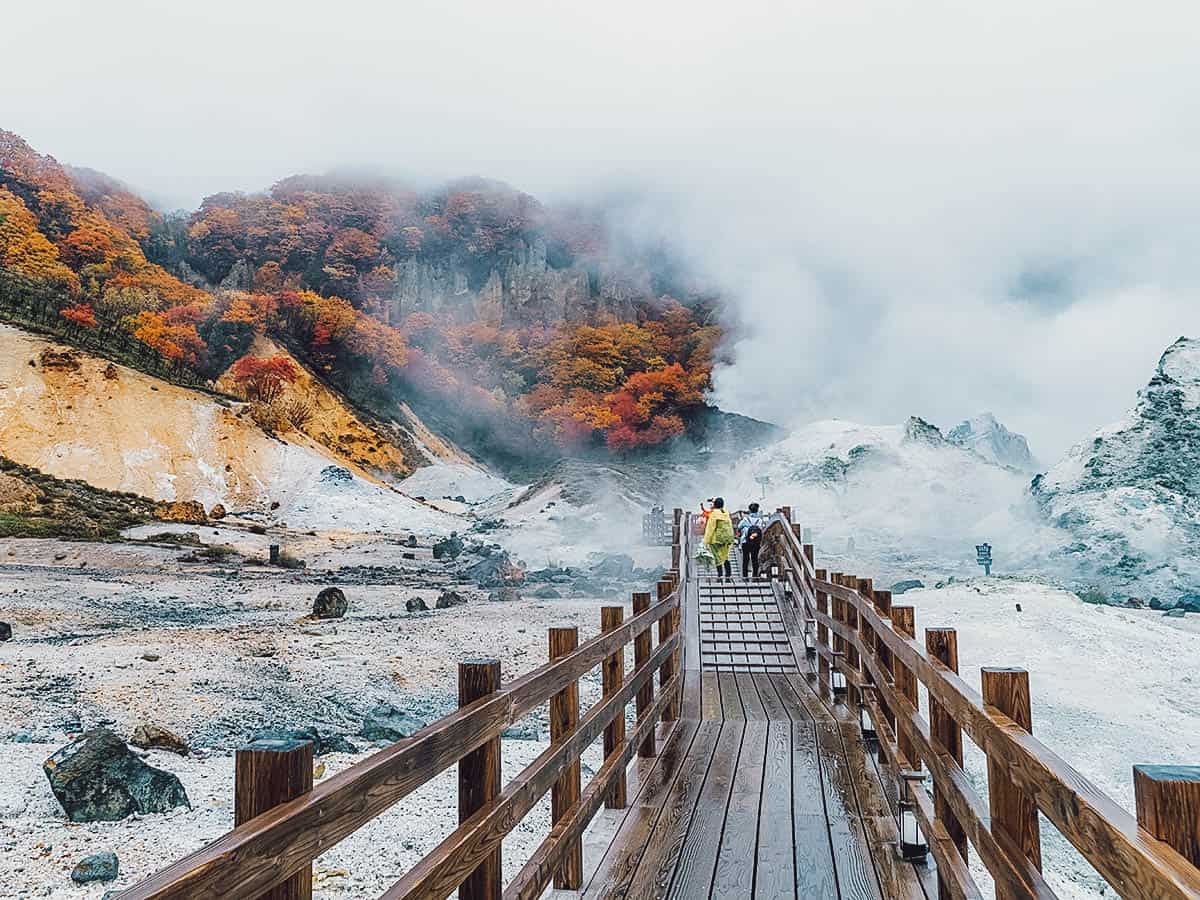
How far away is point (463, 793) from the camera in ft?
7.18

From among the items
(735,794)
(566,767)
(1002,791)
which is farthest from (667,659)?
(1002,791)

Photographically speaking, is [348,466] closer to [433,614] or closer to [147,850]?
[433,614]

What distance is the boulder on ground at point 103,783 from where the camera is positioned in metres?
5.19

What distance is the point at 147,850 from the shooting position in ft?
16.1

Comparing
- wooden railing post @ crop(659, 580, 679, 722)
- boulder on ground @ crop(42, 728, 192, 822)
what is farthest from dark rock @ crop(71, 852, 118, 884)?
wooden railing post @ crop(659, 580, 679, 722)

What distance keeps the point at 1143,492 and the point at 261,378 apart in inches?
1449

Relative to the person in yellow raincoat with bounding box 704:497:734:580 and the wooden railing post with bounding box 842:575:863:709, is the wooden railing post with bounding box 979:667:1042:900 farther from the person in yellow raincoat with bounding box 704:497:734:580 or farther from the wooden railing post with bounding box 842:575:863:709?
the person in yellow raincoat with bounding box 704:497:734:580

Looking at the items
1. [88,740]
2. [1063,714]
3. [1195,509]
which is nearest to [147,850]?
[88,740]

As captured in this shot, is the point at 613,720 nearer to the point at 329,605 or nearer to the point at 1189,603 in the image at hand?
the point at 329,605

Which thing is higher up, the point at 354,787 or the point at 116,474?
the point at 116,474

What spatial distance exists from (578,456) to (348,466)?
1610 centimetres

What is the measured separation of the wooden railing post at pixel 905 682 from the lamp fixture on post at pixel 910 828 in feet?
0.39

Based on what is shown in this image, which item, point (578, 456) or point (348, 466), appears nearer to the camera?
point (348, 466)

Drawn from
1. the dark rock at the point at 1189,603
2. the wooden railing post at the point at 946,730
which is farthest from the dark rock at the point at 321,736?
the dark rock at the point at 1189,603
